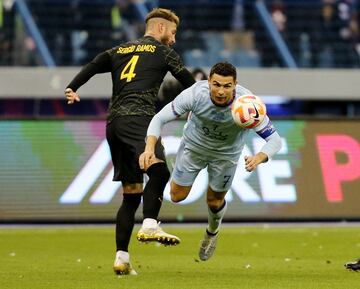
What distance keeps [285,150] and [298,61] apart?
26.0ft

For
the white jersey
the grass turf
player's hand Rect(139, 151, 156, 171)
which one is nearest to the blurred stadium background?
the grass turf

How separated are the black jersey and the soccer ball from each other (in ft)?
3.19

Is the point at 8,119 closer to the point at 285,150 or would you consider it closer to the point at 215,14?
the point at 285,150

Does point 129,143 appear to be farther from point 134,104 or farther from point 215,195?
point 215,195

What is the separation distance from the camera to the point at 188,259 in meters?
12.9

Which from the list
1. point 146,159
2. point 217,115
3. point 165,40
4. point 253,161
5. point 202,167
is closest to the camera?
point 253,161

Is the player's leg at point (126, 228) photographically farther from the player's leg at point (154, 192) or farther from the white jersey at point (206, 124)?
the white jersey at point (206, 124)

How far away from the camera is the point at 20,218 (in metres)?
18.5

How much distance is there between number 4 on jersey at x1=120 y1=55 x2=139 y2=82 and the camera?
10555mm

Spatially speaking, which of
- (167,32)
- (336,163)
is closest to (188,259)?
(167,32)

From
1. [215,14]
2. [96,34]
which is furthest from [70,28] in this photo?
[215,14]

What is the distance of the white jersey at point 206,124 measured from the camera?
9.84 meters

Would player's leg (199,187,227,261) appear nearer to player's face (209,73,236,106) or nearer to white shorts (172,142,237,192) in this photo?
white shorts (172,142,237,192)

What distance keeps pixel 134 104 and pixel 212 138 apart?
2.76 feet
